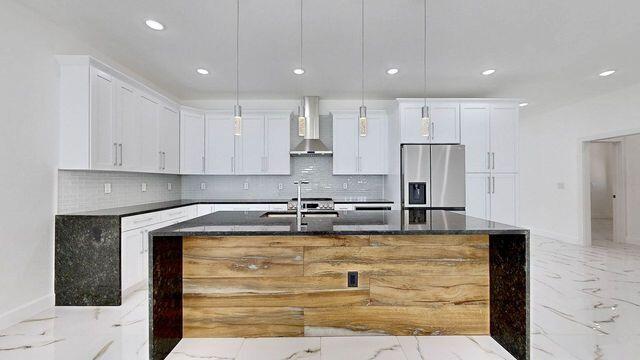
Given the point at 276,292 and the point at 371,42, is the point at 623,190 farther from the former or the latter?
the point at 276,292

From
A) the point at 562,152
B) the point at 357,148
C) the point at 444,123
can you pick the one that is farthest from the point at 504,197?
the point at 562,152

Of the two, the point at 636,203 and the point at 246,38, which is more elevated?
the point at 246,38

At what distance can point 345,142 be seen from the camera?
17.7ft

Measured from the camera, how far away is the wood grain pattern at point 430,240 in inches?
92.9

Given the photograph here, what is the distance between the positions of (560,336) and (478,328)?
64 centimetres

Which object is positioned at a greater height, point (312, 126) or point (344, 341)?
point (312, 126)

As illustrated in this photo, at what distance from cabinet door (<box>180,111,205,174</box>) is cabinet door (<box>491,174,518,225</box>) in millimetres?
4702

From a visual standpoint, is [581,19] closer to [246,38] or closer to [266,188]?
[246,38]

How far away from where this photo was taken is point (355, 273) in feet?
7.74

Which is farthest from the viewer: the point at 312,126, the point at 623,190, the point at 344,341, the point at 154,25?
the point at 623,190

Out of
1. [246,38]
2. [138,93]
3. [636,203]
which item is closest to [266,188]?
[138,93]

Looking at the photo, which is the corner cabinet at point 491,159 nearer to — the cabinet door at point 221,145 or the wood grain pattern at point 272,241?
the wood grain pattern at point 272,241

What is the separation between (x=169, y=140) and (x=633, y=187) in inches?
329

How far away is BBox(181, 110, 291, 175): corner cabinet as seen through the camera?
17.5ft
